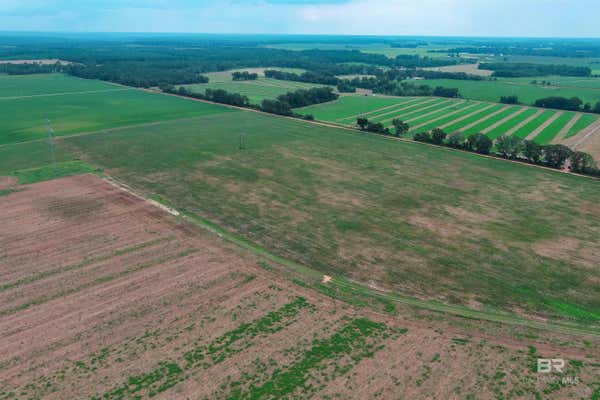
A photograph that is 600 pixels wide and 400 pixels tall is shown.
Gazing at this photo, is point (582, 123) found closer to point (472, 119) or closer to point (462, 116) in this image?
point (472, 119)

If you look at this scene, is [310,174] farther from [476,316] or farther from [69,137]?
[69,137]

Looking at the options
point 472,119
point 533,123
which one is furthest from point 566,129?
point 472,119

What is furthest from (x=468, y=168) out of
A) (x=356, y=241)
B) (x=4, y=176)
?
(x=4, y=176)

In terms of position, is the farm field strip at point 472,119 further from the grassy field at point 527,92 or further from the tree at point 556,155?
the tree at point 556,155

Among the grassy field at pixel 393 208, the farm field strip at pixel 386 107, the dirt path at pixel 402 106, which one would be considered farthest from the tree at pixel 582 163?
the farm field strip at pixel 386 107

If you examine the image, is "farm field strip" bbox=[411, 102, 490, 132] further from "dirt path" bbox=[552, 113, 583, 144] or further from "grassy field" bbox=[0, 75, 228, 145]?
"grassy field" bbox=[0, 75, 228, 145]

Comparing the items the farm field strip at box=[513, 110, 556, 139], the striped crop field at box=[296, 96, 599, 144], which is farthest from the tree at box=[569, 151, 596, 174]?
the farm field strip at box=[513, 110, 556, 139]
